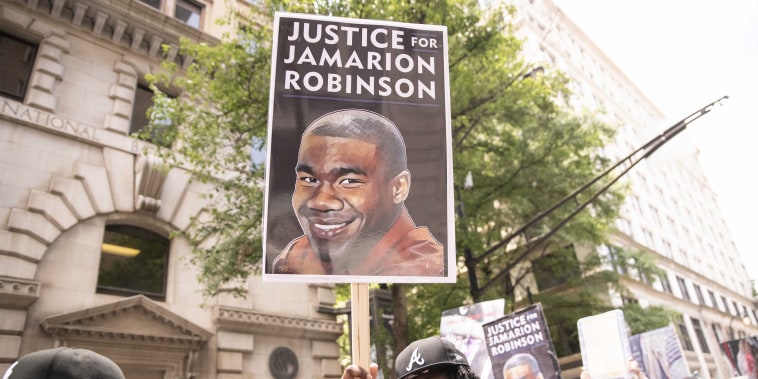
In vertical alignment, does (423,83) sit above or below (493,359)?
above

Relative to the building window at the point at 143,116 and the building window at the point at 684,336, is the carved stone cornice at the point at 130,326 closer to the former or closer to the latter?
the building window at the point at 143,116

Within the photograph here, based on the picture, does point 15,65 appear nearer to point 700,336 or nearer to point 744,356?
point 744,356

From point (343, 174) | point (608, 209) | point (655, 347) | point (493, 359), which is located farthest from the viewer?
point (608, 209)

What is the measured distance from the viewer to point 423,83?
3.89m

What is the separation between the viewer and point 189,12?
17172 mm

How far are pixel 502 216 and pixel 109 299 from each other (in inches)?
470

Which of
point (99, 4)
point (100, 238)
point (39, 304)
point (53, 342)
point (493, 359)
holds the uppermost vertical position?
point (99, 4)

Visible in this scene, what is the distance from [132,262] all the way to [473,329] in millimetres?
8898

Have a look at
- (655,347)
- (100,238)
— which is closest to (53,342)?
(100,238)

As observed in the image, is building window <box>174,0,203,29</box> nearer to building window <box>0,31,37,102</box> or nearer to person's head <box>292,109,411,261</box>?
building window <box>0,31,37,102</box>

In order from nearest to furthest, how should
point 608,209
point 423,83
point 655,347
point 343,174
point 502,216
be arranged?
point 343,174, point 423,83, point 655,347, point 608,209, point 502,216

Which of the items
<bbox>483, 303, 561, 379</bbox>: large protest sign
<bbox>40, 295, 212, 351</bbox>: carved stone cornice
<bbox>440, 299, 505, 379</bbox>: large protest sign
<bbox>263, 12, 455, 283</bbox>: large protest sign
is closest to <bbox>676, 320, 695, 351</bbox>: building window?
<bbox>440, 299, 505, 379</bbox>: large protest sign

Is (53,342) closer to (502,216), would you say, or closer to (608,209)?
(502,216)

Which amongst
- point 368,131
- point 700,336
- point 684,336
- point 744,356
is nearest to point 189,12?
point 368,131
